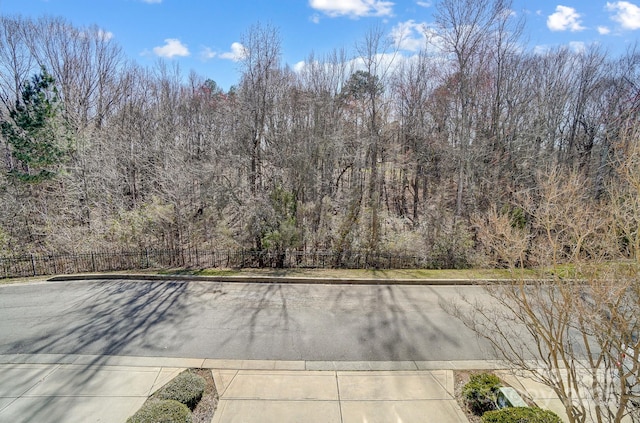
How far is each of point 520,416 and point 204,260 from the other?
12362mm

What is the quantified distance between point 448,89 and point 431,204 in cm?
866

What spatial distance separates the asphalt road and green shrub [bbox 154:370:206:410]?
1.29 meters

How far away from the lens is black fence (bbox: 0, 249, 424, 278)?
12789mm

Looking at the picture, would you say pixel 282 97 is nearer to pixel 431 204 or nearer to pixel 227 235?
pixel 227 235

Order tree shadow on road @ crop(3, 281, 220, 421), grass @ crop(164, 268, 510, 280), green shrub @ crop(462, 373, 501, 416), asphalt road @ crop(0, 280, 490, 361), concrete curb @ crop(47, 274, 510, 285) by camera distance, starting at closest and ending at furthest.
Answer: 1. green shrub @ crop(462, 373, 501, 416)
2. tree shadow on road @ crop(3, 281, 220, 421)
3. asphalt road @ crop(0, 280, 490, 361)
4. concrete curb @ crop(47, 274, 510, 285)
5. grass @ crop(164, 268, 510, 280)

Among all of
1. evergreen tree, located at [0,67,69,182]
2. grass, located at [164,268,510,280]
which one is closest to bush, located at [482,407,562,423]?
grass, located at [164,268,510,280]

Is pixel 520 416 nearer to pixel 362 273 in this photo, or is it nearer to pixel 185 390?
pixel 185 390

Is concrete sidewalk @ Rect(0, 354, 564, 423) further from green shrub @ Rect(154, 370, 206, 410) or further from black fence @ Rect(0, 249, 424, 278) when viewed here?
black fence @ Rect(0, 249, 424, 278)

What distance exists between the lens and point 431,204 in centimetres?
1769

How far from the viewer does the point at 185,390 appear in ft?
16.9

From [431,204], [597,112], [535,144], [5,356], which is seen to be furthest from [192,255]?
[597,112]

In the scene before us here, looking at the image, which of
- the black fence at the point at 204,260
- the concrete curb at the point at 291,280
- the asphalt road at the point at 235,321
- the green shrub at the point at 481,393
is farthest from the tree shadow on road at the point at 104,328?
the green shrub at the point at 481,393

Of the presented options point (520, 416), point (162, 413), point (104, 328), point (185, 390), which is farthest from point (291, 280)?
point (520, 416)

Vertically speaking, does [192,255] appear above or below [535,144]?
below
